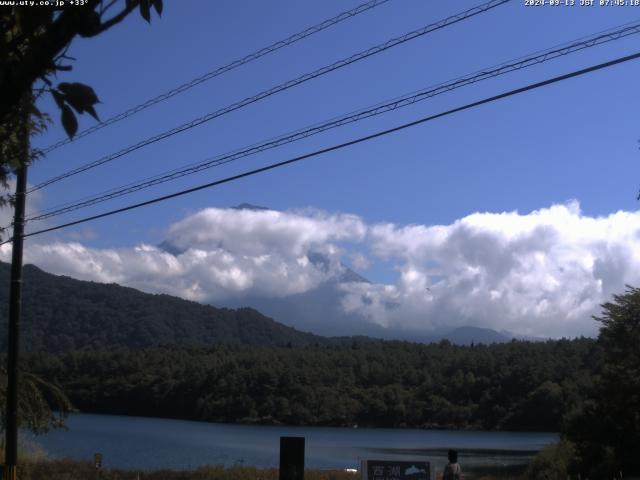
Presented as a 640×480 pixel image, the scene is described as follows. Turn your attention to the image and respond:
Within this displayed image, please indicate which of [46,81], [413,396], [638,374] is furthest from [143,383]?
[46,81]

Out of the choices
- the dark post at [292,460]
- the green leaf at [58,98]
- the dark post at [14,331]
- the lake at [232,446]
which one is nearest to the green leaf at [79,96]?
the green leaf at [58,98]

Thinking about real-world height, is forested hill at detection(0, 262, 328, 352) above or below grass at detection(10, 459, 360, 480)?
above

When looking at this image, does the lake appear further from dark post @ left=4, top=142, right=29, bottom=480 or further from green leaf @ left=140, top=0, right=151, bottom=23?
green leaf @ left=140, top=0, right=151, bottom=23

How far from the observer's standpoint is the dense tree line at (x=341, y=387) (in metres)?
84.8

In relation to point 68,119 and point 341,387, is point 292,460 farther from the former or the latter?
point 341,387

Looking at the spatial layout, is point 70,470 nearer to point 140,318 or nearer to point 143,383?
point 143,383

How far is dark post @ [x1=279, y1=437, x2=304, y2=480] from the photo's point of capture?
1190 centimetres

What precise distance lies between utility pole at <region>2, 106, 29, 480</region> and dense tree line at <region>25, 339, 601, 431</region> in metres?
64.8

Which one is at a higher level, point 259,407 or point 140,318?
point 140,318

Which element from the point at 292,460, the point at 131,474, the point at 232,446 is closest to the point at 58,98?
the point at 292,460

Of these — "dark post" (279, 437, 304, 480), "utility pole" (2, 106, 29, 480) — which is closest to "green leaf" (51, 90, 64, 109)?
A: "dark post" (279, 437, 304, 480)

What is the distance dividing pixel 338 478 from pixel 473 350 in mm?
87782

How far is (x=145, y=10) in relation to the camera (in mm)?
3855

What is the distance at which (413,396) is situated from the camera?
327 feet
